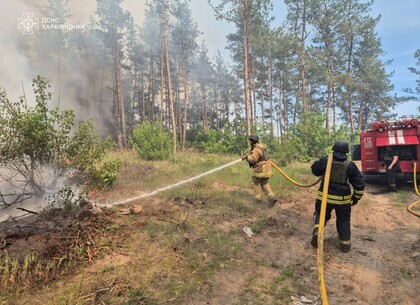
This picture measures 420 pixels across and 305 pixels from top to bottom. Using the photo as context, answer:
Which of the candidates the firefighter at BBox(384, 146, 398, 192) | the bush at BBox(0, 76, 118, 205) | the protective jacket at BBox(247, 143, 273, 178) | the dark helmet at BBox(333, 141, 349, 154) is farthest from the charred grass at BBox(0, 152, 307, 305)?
the firefighter at BBox(384, 146, 398, 192)

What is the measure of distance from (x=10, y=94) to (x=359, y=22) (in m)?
25.3

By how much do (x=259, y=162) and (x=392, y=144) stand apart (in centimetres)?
466

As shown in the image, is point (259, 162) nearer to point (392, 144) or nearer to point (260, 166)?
point (260, 166)

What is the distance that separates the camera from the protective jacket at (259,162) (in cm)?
707

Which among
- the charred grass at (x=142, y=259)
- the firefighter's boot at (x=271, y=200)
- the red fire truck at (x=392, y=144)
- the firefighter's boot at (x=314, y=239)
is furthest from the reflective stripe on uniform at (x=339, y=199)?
the red fire truck at (x=392, y=144)

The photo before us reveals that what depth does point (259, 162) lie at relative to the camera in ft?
23.7

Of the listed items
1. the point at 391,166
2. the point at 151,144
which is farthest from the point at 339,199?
the point at 151,144

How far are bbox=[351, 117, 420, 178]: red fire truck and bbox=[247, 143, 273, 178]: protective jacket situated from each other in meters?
4.20

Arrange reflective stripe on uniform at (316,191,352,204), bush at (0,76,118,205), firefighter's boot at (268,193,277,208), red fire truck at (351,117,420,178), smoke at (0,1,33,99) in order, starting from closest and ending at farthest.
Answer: reflective stripe on uniform at (316,191,352,204), bush at (0,76,118,205), firefighter's boot at (268,193,277,208), red fire truck at (351,117,420,178), smoke at (0,1,33,99)

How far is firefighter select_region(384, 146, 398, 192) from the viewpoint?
8670 millimetres

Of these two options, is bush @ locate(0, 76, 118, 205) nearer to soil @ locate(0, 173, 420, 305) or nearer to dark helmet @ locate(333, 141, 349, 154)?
soil @ locate(0, 173, 420, 305)

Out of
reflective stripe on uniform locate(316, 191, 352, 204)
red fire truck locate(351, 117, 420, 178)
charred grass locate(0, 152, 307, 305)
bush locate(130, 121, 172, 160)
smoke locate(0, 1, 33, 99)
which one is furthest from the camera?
smoke locate(0, 1, 33, 99)

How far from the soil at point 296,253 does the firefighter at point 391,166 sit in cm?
222

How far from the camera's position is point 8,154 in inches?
207
